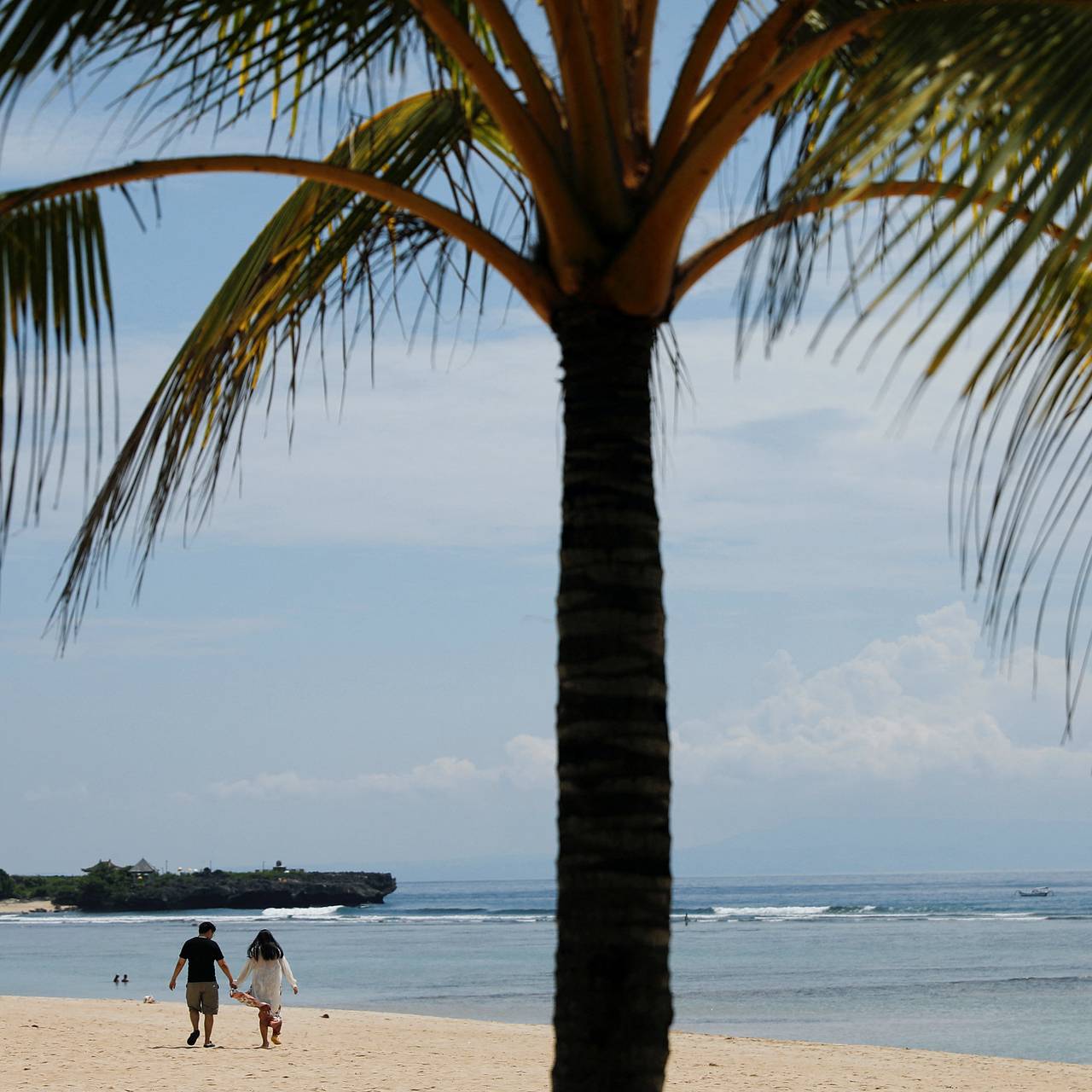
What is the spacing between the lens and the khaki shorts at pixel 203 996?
14.3m

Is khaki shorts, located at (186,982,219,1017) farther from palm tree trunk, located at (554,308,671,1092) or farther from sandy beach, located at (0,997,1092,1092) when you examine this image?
palm tree trunk, located at (554,308,671,1092)

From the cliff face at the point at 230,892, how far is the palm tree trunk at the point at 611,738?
76.5m

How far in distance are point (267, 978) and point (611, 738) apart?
11989 mm

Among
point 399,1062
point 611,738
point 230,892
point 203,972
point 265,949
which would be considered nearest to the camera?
point 611,738

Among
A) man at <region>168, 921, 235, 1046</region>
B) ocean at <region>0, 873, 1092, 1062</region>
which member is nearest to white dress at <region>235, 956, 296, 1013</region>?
man at <region>168, 921, 235, 1046</region>

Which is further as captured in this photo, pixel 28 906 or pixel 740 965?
pixel 28 906

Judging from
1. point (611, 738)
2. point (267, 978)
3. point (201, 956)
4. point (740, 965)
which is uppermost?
point (611, 738)

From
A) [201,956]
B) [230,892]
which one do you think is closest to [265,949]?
[201,956]

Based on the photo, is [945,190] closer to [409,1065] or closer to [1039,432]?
[1039,432]

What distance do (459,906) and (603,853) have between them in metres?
80.1

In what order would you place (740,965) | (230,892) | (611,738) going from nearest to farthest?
(611,738)
(740,965)
(230,892)

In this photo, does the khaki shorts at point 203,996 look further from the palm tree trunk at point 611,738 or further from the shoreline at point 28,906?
the shoreline at point 28,906

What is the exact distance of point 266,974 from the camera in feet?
45.7

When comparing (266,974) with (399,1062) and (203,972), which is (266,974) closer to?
(203,972)
